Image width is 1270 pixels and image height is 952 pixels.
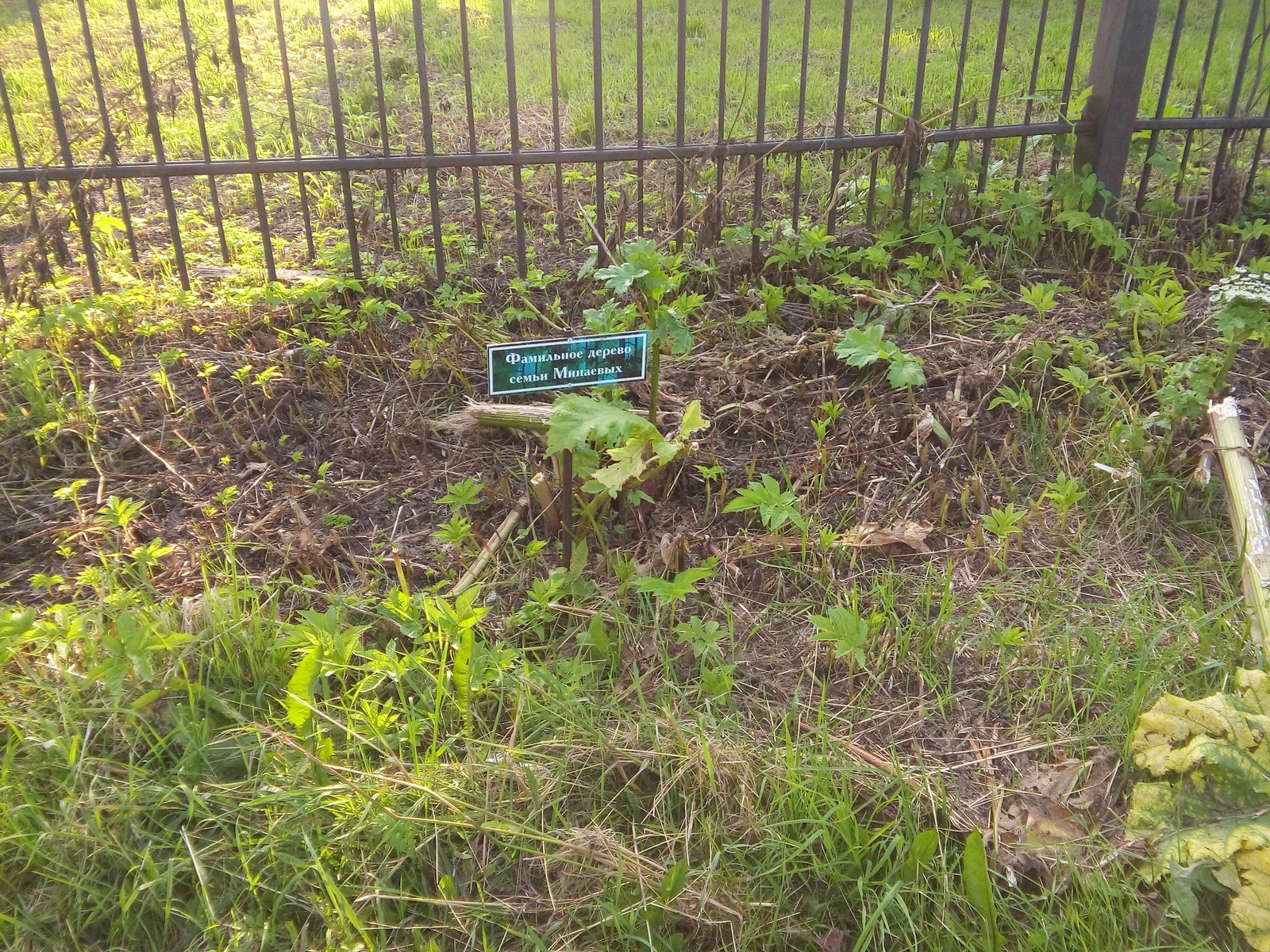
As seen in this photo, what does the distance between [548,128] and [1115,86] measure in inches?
114

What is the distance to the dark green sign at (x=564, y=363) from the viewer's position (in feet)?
7.35

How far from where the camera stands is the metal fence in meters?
3.66

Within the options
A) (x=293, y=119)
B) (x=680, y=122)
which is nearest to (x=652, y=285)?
(x=680, y=122)

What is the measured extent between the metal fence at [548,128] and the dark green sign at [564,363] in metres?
1.21

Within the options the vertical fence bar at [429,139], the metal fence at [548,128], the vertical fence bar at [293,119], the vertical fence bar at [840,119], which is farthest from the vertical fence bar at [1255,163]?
the vertical fence bar at [293,119]

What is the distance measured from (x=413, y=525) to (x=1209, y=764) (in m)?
2.03

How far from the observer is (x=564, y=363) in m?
2.31

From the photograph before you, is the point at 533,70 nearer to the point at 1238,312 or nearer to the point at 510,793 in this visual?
the point at 1238,312

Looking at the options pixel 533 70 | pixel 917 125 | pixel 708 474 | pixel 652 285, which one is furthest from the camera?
pixel 533 70

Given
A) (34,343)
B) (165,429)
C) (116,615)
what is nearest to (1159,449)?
(116,615)

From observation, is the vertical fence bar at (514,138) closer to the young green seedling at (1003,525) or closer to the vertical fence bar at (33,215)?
the vertical fence bar at (33,215)

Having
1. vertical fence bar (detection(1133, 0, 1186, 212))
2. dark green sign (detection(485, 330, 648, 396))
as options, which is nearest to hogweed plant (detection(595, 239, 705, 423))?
dark green sign (detection(485, 330, 648, 396))

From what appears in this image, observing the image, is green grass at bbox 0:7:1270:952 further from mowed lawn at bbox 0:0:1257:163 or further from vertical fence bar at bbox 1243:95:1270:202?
mowed lawn at bbox 0:0:1257:163

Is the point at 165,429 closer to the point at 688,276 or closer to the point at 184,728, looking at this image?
the point at 184,728
